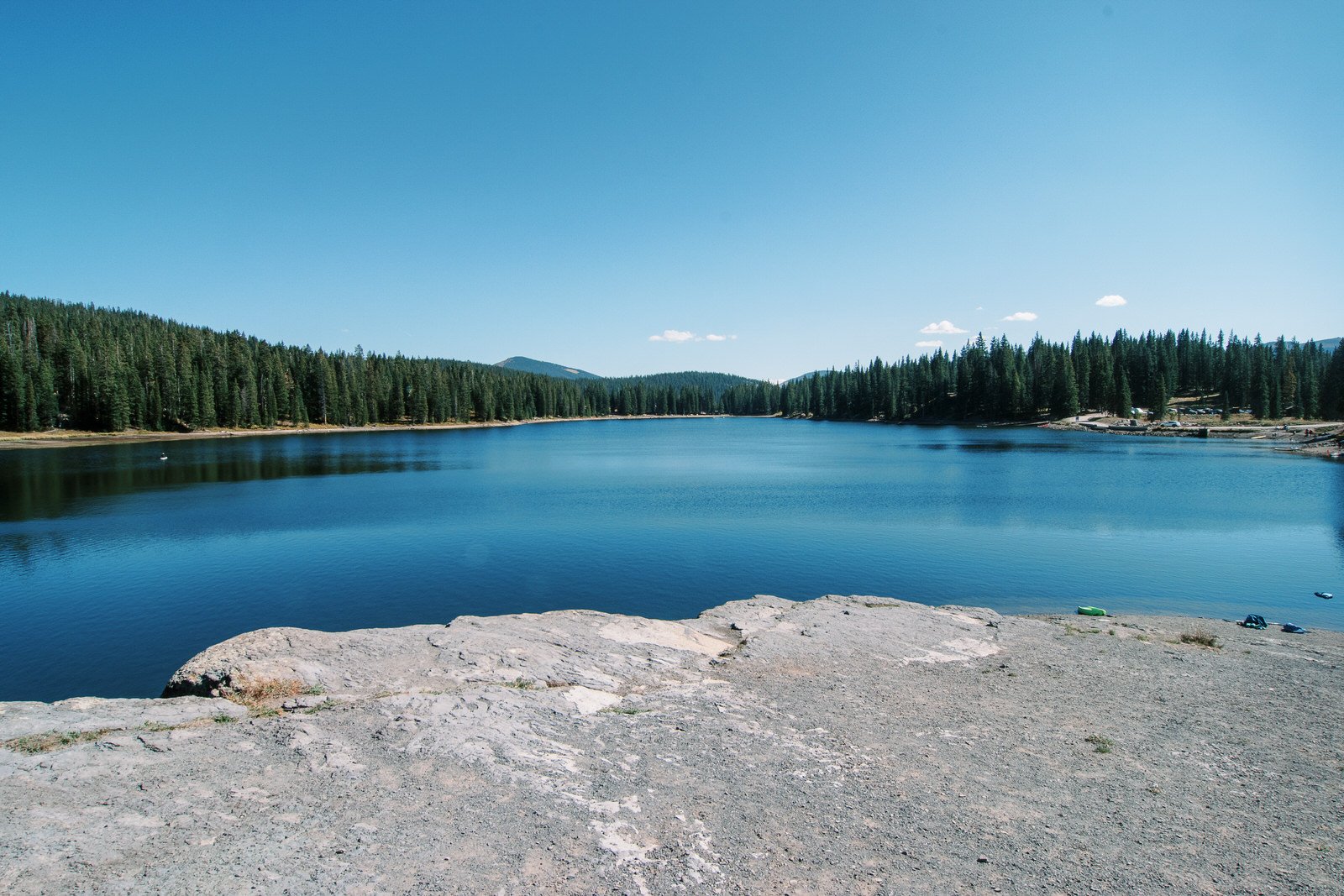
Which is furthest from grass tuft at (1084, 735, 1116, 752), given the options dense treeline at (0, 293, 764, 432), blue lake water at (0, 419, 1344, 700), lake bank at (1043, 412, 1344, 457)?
dense treeline at (0, 293, 764, 432)

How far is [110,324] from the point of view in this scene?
137 meters

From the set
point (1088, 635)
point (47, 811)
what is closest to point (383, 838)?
point (47, 811)

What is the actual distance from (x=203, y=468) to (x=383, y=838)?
68.4m

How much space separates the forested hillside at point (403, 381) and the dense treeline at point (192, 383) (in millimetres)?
248

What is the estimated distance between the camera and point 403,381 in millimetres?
145625

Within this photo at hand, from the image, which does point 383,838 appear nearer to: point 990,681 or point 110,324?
point 990,681

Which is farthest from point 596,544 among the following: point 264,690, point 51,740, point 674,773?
point 51,740

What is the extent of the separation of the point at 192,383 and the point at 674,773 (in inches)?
4732

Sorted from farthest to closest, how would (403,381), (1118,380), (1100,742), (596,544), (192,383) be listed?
(403,381) → (1118,380) → (192,383) → (596,544) → (1100,742)

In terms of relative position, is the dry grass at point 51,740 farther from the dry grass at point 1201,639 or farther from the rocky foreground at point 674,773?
the dry grass at point 1201,639

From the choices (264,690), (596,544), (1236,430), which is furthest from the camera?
(1236,430)

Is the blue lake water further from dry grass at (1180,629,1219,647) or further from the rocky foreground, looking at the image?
the rocky foreground

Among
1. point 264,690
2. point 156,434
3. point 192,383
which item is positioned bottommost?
point 264,690

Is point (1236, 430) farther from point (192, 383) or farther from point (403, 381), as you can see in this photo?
point (192, 383)
